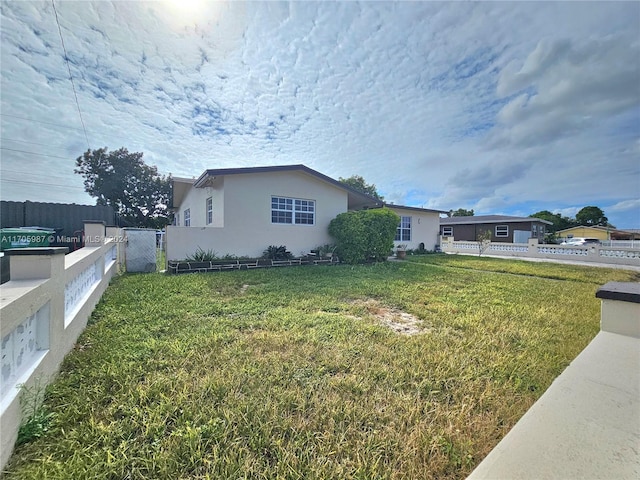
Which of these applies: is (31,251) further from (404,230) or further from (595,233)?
(595,233)

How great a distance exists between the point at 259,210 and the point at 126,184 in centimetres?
2695

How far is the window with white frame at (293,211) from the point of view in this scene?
35.1ft

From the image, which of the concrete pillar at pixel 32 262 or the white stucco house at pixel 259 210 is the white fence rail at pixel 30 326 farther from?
the white stucco house at pixel 259 210

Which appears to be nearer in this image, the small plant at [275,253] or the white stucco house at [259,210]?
the white stucco house at [259,210]

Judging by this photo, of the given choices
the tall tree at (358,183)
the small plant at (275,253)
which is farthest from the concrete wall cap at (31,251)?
the tall tree at (358,183)

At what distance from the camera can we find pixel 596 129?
9469 mm

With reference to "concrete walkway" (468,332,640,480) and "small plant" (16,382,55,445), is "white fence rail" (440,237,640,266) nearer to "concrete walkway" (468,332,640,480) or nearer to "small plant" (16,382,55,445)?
"concrete walkway" (468,332,640,480)

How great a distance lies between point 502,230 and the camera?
25406mm

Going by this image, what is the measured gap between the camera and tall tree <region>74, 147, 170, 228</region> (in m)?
27.6

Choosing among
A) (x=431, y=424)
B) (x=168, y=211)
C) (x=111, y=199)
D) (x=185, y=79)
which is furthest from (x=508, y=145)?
(x=111, y=199)

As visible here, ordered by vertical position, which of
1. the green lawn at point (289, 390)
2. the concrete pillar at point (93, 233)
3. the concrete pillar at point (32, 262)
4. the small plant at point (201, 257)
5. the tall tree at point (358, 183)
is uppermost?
the tall tree at point (358, 183)

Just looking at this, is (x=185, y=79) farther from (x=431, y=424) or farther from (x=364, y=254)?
(x=431, y=424)

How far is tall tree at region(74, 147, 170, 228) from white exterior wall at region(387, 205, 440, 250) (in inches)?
1098

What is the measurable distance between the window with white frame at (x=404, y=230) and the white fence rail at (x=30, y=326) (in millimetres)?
16729
